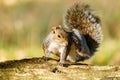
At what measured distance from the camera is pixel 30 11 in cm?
1459

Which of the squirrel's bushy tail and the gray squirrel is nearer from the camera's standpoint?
the gray squirrel

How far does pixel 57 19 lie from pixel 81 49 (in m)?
6.21

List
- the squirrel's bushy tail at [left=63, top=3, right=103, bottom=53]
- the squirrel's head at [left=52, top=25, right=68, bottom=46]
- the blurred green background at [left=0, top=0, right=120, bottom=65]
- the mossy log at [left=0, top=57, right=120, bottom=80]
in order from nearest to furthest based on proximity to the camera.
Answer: the mossy log at [left=0, top=57, right=120, bottom=80], the squirrel's head at [left=52, top=25, right=68, bottom=46], the squirrel's bushy tail at [left=63, top=3, right=103, bottom=53], the blurred green background at [left=0, top=0, right=120, bottom=65]

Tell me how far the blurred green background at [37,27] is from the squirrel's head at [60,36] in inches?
43.0

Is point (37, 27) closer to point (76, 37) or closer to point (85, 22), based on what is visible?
point (85, 22)

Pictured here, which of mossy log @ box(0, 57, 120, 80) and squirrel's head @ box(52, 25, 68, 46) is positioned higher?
squirrel's head @ box(52, 25, 68, 46)

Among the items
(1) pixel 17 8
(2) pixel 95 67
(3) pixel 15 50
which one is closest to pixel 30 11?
(1) pixel 17 8

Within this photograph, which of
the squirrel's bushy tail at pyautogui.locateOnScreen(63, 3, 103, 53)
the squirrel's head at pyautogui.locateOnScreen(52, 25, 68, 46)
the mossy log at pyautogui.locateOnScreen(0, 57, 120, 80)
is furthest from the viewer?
the squirrel's bushy tail at pyautogui.locateOnScreen(63, 3, 103, 53)

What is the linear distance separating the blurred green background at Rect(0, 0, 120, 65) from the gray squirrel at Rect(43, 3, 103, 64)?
14cm

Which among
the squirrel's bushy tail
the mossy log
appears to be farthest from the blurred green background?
the mossy log

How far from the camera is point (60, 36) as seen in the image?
5.44m

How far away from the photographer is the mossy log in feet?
16.0

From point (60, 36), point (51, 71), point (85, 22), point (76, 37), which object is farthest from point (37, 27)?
point (51, 71)

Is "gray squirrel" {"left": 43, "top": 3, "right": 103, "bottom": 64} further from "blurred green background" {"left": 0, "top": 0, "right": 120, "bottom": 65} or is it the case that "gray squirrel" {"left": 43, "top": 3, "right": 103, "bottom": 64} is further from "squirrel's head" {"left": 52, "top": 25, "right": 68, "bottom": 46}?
"blurred green background" {"left": 0, "top": 0, "right": 120, "bottom": 65}
